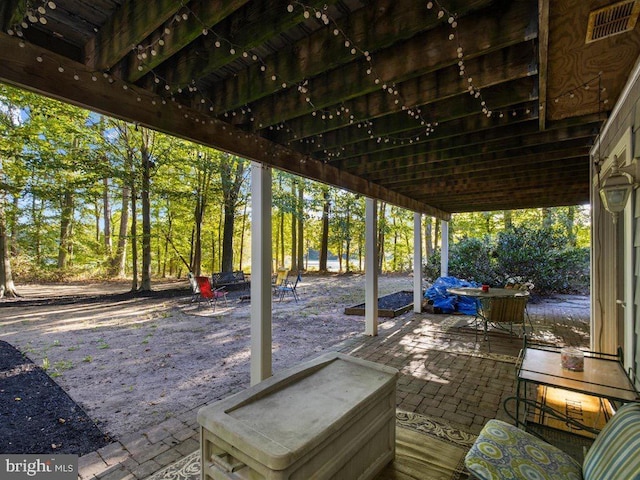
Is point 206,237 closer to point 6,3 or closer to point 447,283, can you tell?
point 447,283

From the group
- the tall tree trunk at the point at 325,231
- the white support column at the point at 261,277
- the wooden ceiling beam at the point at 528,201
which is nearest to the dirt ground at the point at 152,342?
the white support column at the point at 261,277

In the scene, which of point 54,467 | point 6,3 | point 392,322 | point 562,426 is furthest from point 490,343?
point 6,3

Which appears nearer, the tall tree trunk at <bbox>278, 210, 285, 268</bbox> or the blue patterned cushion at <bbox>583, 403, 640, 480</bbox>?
the blue patterned cushion at <bbox>583, 403, 640, 480</bbox>

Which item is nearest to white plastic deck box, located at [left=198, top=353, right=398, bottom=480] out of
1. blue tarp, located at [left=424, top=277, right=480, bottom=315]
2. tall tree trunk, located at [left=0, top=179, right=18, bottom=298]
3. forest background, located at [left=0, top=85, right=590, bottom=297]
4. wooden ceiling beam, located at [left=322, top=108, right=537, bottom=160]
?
wooden ceiling beam, located at [left=322, top=108, right=537, bottom=160]

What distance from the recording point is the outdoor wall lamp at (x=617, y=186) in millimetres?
1919

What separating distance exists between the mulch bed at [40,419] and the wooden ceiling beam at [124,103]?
2420mm

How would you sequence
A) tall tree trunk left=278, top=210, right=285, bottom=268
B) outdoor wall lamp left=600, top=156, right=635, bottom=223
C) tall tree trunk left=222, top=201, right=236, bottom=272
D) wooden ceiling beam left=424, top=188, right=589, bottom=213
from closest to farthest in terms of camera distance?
1. outdoor wall lamp left=600, top=156, right=635, bottom=223
2. wooden ceiling beam left=424, top=188, right=589, bottom=213
3. tall tree trunk left=222, top=201, right=236, bottom=272
4. tall tree trunk left=278, top=210, right=285, bottom=268

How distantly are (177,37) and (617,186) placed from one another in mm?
2805

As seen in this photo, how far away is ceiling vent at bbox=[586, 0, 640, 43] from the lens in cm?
152

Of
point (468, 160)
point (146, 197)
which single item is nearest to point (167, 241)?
point (146, 197)

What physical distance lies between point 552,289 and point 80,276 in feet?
54.1

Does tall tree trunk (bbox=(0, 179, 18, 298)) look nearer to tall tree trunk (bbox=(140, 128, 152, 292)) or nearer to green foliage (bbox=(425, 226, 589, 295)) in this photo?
tall tree trunk (bbox=(140, 128, 152, 292))

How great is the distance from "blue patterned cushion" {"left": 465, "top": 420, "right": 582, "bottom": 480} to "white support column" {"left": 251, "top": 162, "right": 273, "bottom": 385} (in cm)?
201

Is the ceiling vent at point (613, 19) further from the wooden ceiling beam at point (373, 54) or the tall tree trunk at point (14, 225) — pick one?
the tall tree trunk at point (14, 225)
